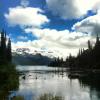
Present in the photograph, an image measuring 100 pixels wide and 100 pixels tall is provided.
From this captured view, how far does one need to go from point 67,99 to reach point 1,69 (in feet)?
62.9

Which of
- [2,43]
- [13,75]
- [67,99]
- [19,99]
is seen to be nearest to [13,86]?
[13,75]

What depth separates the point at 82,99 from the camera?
197ft

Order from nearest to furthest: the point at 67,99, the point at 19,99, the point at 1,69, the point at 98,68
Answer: the point at 19,99
the point at 67,99
the point at 1,69
the point at 98,68

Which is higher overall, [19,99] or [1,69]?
[1,69]

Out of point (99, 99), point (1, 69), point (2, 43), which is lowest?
point (99, 99)

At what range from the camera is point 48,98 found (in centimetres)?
4266

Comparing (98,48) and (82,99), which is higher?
(98,48)

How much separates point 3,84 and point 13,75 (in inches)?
481

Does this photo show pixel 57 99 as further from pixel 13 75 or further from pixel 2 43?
pixel 2 43

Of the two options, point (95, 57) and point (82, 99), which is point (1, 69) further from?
point (95, 57)

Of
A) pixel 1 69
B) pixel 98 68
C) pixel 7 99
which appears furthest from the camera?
pixel 98 68

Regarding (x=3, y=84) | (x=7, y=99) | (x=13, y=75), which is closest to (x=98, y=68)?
(x=13, y=75)

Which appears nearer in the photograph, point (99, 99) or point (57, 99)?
point (57, 99)

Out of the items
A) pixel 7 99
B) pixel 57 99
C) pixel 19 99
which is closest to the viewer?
pixel 57 99
